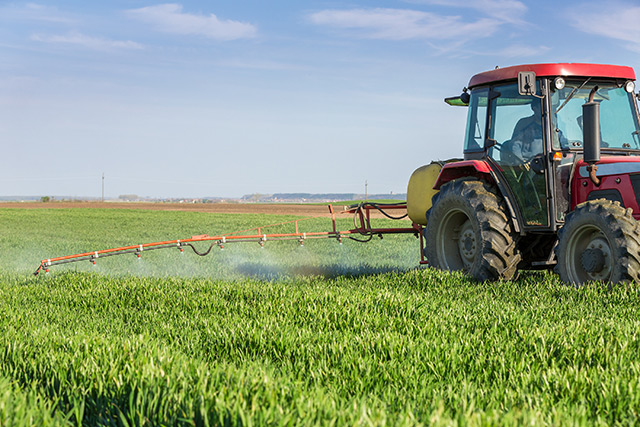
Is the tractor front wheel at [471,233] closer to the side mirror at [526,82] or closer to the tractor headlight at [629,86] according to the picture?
the side mirror at [526,82]

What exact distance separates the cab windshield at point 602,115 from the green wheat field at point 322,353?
1786mm

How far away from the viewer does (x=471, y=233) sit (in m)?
8.05

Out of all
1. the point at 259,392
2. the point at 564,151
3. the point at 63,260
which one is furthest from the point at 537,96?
the point at 63,260

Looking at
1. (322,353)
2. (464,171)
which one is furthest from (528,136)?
(322,353)

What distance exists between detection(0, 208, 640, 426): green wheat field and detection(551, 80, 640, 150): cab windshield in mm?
1786

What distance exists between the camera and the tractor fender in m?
7.73

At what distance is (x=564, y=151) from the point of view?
23.4ft

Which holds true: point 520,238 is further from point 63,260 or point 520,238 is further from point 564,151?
point 63,260

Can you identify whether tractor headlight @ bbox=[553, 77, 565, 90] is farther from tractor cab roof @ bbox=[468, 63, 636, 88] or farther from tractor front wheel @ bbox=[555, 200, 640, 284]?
tractor front wheel @ bbox=[555, 200, 640, 284]

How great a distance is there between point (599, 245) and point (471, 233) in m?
1.89

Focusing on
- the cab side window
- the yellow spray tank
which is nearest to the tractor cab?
the cab side window

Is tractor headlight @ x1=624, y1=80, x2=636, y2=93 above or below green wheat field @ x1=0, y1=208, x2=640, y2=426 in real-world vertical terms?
above

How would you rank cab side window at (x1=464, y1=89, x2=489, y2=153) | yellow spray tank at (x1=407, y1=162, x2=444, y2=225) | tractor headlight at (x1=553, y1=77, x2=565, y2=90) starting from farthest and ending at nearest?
yellow spray tank at (x1=407, y1=162, x2=444, y2=225) → cab side window at (x1=464, y1=89, x2=489, y2=153) → tractor headlight at (x1=553, y1=77, x2=565, y2=90)

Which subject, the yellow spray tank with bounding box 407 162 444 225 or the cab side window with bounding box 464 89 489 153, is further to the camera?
the yellow spray tank with bounding box 407 162 444 225
